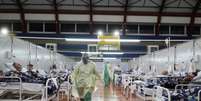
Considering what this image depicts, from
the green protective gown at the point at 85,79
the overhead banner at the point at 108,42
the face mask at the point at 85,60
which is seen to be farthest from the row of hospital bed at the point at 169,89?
the overhead banner at the point at 108,42

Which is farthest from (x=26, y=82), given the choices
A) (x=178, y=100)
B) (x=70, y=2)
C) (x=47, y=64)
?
(x=70, y=2)

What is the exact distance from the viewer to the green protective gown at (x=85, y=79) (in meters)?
8.84

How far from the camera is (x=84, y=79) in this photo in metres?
8.91

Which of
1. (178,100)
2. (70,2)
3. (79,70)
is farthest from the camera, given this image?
(70,2)

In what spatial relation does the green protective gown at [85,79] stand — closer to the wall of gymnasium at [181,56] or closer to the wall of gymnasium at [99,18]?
the wall of gymnasium at [181,56]

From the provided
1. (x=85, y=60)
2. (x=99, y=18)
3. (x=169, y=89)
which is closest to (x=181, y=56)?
(x=169, y=89)

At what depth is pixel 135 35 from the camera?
2838cm

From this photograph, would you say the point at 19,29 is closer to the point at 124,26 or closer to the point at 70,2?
the point at 70,2

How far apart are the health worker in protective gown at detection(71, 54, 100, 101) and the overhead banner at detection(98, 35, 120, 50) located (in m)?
15.0

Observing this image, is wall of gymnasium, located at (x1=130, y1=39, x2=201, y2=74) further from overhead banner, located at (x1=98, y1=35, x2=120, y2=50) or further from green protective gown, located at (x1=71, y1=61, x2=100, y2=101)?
A: green protective gown, located at (x1=71, y1=61, x2=100, y2=101)

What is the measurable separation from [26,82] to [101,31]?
19.1 m

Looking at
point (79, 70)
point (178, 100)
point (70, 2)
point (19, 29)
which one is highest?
point (70, 2)

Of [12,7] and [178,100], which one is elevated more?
[12,7]

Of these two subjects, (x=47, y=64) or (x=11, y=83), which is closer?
(x=11, y=83)
